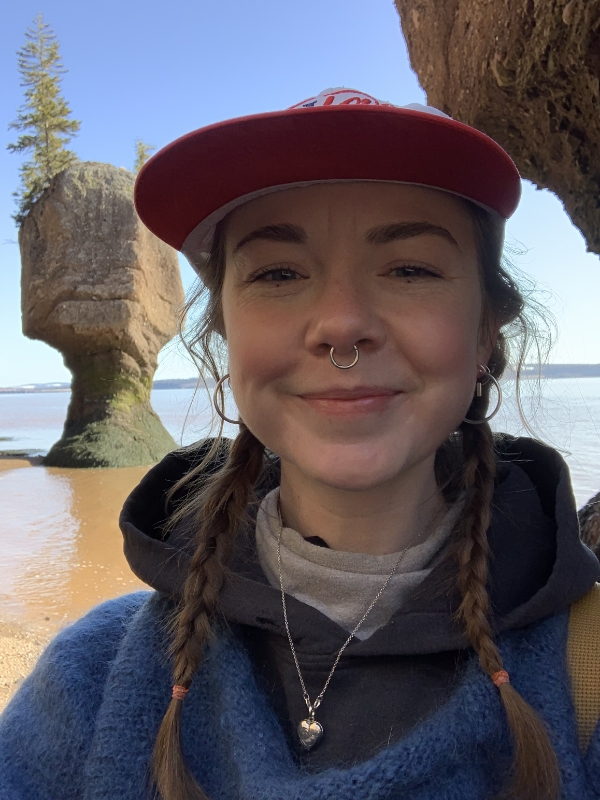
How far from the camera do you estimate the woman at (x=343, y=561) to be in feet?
3.05

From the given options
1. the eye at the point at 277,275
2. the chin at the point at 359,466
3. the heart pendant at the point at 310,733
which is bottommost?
the heart pendant at the point at 310,733

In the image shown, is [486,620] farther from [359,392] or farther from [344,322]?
[344,322]

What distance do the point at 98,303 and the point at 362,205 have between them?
322 inches

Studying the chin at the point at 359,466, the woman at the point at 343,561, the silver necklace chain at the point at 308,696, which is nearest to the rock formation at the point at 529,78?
the woman at the point at 343,561

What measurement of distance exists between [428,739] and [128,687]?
1.68ft

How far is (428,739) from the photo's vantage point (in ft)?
2.92

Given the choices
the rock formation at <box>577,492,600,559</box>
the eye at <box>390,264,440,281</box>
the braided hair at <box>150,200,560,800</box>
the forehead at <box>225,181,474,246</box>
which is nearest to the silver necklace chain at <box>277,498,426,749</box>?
the braided hair at <box>150,200,560,800</box>

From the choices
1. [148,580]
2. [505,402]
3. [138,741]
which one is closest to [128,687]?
[138,741]

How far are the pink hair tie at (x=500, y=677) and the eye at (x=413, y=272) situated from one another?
0.65 meters

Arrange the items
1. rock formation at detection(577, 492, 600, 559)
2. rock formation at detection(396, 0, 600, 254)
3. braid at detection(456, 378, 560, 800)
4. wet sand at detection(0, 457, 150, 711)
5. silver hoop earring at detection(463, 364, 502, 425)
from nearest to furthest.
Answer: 1. braid at detection(456, 378, 560, 800)
2. silver hoop earring at detection(463, 364, 502, 425)
3. rock formation at detection(577, 492, 600, 559)
4. rock formation at detection(396, 0, 600, 254)
5. wet sand at detection(0, 457, 150, 711)

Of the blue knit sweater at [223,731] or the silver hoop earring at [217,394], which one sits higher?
the silver hoop earring at [217,394]

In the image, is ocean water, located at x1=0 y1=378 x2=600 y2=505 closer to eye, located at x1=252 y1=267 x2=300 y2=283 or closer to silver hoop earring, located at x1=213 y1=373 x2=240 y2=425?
silver hoop earring, located at x1=213 y1=373 x2=240 y2=425

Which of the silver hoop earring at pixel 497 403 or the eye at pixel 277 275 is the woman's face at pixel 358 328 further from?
the silver hoop earring at pixel 497 403

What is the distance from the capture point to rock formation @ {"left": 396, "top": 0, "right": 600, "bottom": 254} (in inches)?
79.6
